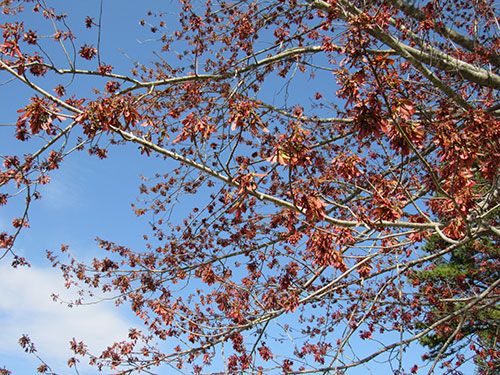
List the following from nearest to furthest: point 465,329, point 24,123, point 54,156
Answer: point 24,123 → point 54,156 → point 465,329

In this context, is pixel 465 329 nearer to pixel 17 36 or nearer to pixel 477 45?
pixel 477 45

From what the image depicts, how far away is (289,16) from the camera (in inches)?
251

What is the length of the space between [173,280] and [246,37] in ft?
12.0

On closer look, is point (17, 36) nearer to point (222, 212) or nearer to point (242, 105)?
point (242, 105)

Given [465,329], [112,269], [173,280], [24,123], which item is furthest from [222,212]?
[465,329]

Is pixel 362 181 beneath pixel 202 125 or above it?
above

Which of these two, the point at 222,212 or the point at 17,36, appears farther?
the point at 222,212

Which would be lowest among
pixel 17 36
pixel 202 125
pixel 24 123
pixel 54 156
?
pixel 202 125

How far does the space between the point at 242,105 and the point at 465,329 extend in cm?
1599

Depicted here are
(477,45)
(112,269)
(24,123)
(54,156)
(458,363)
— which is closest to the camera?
(24,123)

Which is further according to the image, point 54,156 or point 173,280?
point 173,280

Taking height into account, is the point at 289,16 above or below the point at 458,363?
above

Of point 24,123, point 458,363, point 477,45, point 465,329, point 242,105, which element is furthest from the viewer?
point 465,329

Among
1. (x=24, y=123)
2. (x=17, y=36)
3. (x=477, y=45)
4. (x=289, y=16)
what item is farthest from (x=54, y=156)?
(x=477, y=45)
